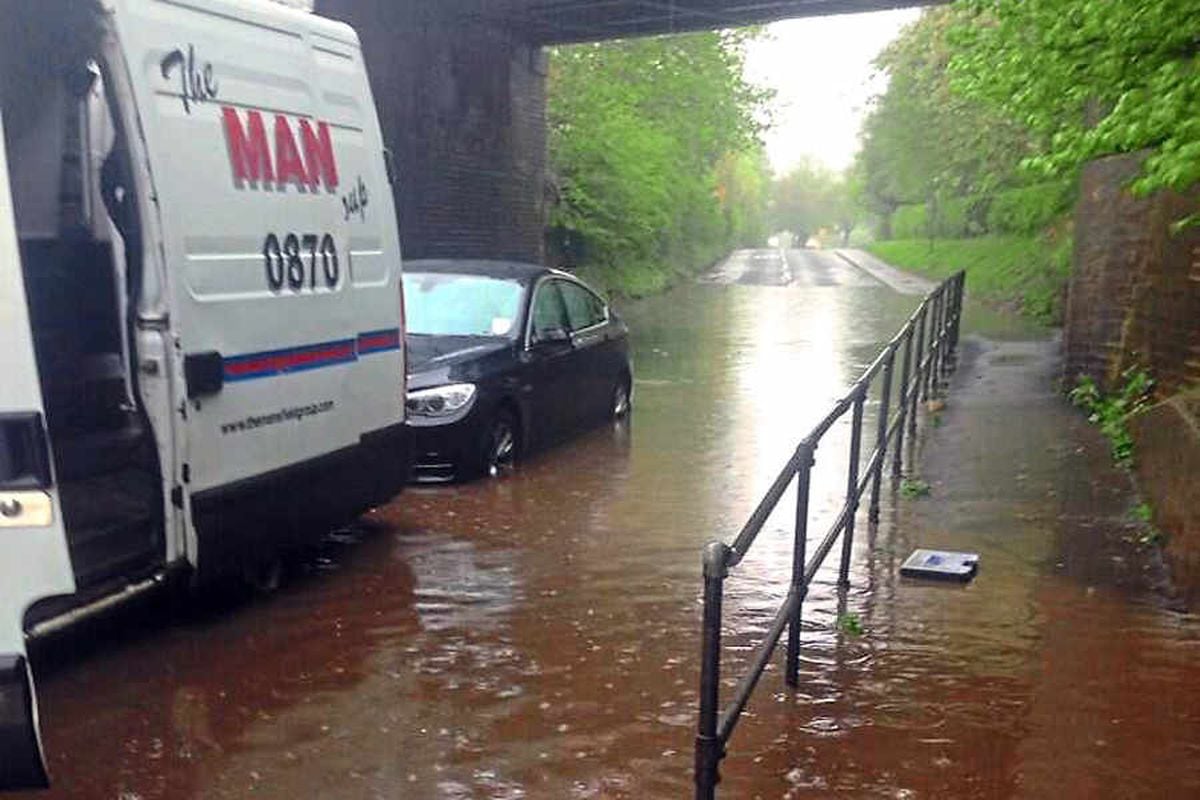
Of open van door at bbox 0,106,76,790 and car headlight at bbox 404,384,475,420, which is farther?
car headlight at bbox 404,384,475,420

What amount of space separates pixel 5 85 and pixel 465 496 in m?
4.27

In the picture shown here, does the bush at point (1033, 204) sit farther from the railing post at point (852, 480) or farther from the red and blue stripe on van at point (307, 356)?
the red and blue stripe on van at point (307, 356)

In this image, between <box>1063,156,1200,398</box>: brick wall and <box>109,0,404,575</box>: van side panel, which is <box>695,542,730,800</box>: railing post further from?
<box>1063,156,1200,398</box>: brick wall

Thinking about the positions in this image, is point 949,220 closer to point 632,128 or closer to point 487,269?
point 632,128

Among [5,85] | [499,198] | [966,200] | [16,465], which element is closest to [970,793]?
[16,465]

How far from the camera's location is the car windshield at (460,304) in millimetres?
9672

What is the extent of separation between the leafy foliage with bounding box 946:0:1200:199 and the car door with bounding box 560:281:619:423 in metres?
3.91

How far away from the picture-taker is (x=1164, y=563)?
697cm

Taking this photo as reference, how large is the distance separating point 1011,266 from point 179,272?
32.0m

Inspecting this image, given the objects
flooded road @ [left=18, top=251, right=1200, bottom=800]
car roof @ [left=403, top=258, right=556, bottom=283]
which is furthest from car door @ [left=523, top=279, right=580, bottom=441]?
flooded road @ [left=18, top=251, right=1200, bottom=800]

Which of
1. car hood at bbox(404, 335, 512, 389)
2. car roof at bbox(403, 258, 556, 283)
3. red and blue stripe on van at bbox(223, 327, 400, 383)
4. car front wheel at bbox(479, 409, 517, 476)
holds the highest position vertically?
car roof at bbox(403, 258, 556, 283)

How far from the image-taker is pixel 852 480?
6.20m

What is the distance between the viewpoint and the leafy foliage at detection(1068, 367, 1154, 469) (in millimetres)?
9734

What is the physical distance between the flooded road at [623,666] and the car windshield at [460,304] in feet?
4.10
